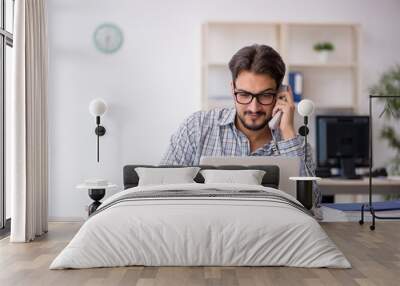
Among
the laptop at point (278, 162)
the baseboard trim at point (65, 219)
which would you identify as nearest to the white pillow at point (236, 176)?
the laptop at point (278, 162)

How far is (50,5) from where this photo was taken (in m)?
7.61

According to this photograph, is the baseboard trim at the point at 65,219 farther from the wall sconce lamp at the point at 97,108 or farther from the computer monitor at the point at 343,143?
the computer monitor at the point at 343,143

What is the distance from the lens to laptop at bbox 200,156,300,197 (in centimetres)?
582

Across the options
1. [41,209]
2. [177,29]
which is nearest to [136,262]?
[41,209]

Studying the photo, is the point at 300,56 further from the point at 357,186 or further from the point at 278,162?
the point at 278,162

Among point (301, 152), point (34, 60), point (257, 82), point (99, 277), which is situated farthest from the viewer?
point (257, 82)

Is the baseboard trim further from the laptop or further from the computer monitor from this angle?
the computer monitor

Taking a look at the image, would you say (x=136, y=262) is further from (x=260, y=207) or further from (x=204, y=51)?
(x=204, y=51)

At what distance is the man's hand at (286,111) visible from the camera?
22.1 feet

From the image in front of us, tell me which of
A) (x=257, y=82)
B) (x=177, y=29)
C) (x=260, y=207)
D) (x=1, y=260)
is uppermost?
(x=177, y=29)

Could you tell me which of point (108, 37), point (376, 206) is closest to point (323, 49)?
point (376, 206)

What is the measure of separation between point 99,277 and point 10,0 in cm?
392

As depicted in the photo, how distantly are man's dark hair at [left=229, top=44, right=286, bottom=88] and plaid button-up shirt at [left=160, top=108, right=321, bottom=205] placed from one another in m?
0.53

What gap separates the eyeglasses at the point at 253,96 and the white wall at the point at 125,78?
0.61 meters
